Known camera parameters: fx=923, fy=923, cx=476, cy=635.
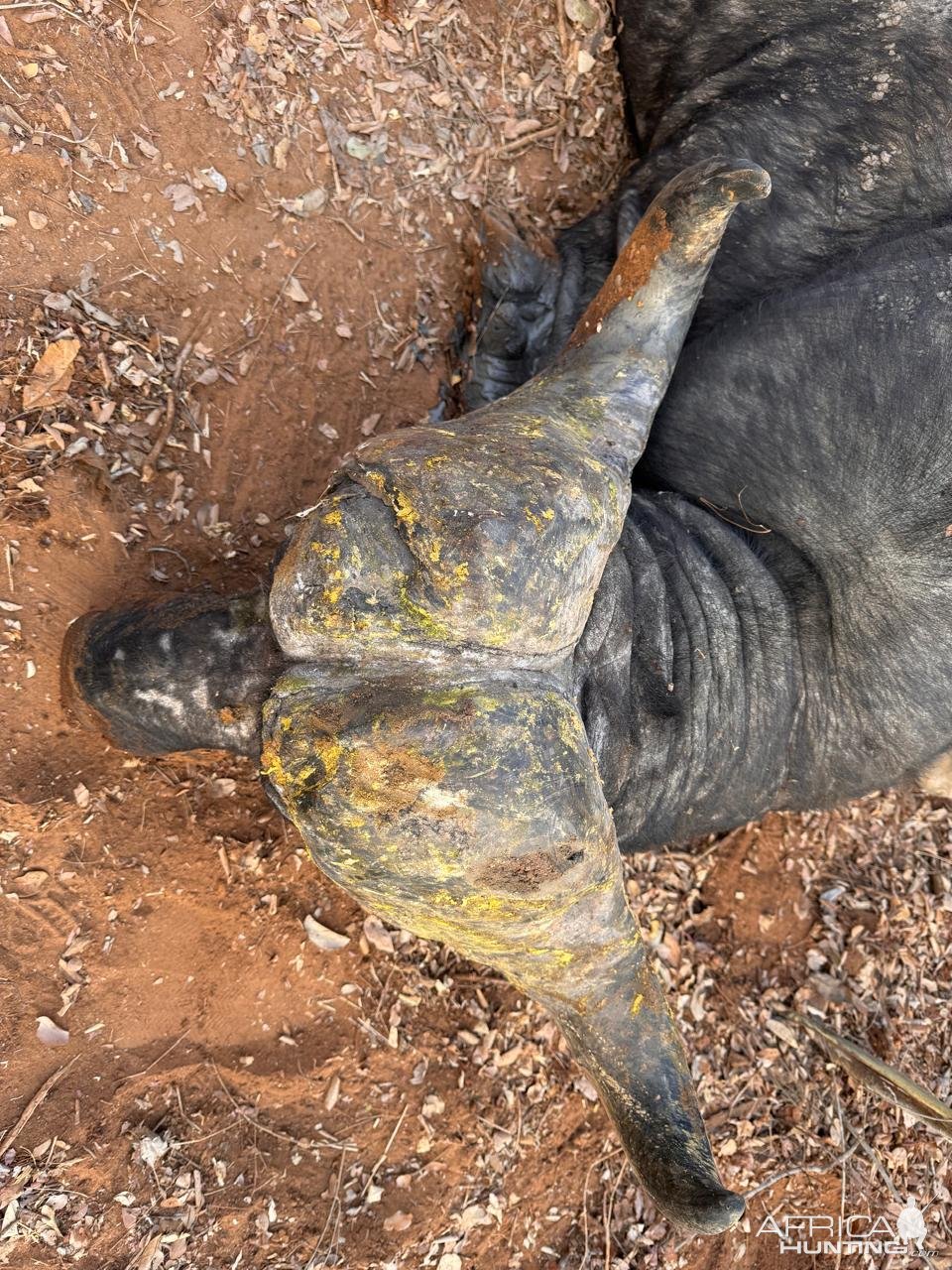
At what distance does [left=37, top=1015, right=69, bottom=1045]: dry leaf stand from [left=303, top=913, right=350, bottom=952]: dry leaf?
0.89 meters

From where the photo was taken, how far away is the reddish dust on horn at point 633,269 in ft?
9.24

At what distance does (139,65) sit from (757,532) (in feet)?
9.06

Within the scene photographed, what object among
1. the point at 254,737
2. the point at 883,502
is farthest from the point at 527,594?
the point at 883,502

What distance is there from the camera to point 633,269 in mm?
2895

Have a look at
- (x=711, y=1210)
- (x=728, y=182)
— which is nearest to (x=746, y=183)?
(x=728, y=182)

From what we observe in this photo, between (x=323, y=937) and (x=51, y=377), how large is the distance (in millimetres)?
2276

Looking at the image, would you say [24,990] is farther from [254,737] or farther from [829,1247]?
[829,1247]

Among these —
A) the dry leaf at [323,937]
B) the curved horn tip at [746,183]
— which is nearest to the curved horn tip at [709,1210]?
the dry leaf at [323,937]

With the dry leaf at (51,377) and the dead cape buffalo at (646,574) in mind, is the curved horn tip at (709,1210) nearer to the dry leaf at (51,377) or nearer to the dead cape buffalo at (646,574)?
the dead cape buffalo at (646,574)

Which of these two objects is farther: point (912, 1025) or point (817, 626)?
point (912, 1025)

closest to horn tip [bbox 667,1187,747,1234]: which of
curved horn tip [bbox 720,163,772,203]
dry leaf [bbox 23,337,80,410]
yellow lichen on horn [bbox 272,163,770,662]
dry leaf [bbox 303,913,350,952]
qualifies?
yellow lichen on horn [bbox 272,163,770,662]

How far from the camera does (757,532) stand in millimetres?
3250

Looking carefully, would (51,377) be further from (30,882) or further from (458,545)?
Result: (458,545)

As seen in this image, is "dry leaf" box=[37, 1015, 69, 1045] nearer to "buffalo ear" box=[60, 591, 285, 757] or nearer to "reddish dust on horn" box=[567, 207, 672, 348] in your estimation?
"buffalo ear" box=[60, 591, 285, 757]
